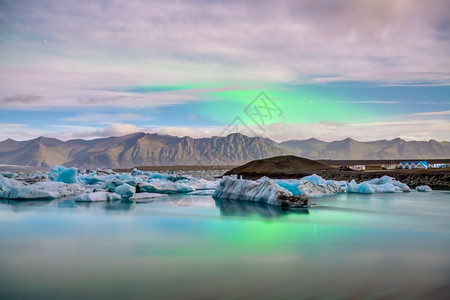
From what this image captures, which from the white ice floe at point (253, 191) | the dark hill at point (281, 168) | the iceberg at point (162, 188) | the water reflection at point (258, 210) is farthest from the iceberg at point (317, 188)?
the dark hill at point (281, 168)

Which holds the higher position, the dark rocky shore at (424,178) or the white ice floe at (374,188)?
the dark rocky shore at (424,178)

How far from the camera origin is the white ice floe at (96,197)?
18656 millimetres

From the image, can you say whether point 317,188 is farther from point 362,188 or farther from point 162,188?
point 162,188

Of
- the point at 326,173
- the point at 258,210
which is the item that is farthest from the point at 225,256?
the point at 326,173

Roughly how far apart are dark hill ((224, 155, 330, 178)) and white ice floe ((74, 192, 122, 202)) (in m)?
24.2

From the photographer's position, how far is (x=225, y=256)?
7406mm

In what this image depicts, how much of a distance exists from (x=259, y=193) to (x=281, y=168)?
91.4 ft

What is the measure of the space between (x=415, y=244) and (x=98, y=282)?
23.1 ft

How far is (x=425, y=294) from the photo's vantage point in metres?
5.25

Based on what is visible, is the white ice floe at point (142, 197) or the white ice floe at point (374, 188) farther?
the white ice floe at point (374, 188)

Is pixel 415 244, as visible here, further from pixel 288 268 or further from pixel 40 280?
pixel 40 280

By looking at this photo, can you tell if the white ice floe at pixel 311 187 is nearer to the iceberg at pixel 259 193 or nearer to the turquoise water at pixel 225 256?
the iceberg at pixel 259 193

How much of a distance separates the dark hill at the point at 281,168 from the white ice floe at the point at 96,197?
24.2 m

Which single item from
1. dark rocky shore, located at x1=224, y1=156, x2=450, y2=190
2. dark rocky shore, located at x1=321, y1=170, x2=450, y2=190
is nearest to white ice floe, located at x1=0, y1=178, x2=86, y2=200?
dark rocky shore, located at x1=224, y1=156, x2=450, y2=190
